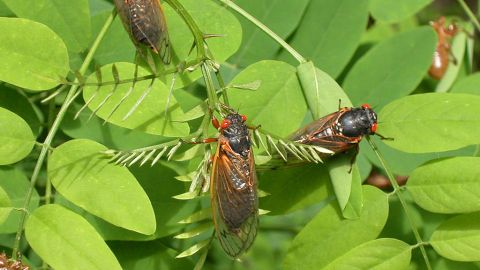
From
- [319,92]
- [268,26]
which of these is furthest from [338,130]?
[268,26]

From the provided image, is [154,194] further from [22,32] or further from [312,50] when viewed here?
[312,50]

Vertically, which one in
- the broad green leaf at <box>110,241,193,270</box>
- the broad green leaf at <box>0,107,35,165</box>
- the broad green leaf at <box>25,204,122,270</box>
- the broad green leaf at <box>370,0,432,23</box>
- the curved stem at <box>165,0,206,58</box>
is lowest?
the broad green leaf at <box>110,241,193,270</box>

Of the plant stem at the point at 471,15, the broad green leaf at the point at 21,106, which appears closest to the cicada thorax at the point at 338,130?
the broad green leaf at the point at 21,106

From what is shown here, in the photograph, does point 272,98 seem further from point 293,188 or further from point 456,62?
point 456,62

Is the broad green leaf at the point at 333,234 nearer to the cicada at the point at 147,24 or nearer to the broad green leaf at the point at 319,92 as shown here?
the broad green leaf at the point at 319,92

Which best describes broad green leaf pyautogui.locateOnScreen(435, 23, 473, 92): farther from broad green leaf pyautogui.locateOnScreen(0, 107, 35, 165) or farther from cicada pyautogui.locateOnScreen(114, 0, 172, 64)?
broad green leaf pyautogui.locateOnScreen(0, 107, 35, 165)

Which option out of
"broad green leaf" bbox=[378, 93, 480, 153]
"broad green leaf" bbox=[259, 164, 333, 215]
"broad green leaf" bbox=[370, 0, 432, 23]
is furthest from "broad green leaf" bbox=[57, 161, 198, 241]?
"broad green leaf" bbox=[370, 0, 432, 23]
